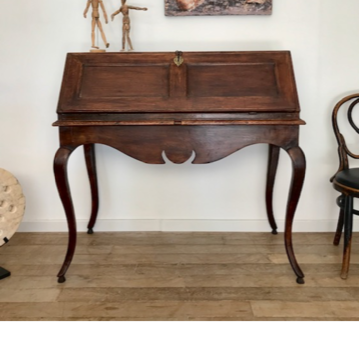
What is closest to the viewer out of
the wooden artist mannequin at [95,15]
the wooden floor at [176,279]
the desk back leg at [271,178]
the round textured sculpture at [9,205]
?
the wooden floor at [176,279]

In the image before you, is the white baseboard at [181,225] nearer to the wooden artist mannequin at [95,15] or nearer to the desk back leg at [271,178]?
the desk back leg at [271,178]

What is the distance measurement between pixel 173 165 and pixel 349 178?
3.73ft

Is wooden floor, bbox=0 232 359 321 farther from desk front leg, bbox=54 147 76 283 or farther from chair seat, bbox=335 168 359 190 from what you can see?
chair seat, bbox=335 168 359 190

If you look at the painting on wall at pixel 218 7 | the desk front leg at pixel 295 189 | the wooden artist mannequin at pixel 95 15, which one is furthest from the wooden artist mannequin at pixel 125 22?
the desk front leg at pixel 295 189

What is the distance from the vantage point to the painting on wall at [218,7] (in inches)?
99.1

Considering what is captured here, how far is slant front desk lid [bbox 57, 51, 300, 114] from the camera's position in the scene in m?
1.99

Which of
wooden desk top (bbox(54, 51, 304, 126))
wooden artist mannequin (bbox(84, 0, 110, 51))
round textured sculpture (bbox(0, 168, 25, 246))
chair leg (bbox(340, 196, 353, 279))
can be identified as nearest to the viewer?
wooden desk top (bbox(54, 51, 304, 126))

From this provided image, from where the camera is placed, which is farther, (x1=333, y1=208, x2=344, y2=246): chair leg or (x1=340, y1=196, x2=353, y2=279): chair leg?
(x1=333, y1=208, x2=344, y2=246): chair leg

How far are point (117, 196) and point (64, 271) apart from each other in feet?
2.60

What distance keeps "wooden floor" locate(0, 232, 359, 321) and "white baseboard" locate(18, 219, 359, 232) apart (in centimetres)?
6

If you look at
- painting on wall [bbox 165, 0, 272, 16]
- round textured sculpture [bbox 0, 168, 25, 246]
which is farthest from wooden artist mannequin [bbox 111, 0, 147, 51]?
round textured sculpture [bbox 0, 168, 25, 246]
